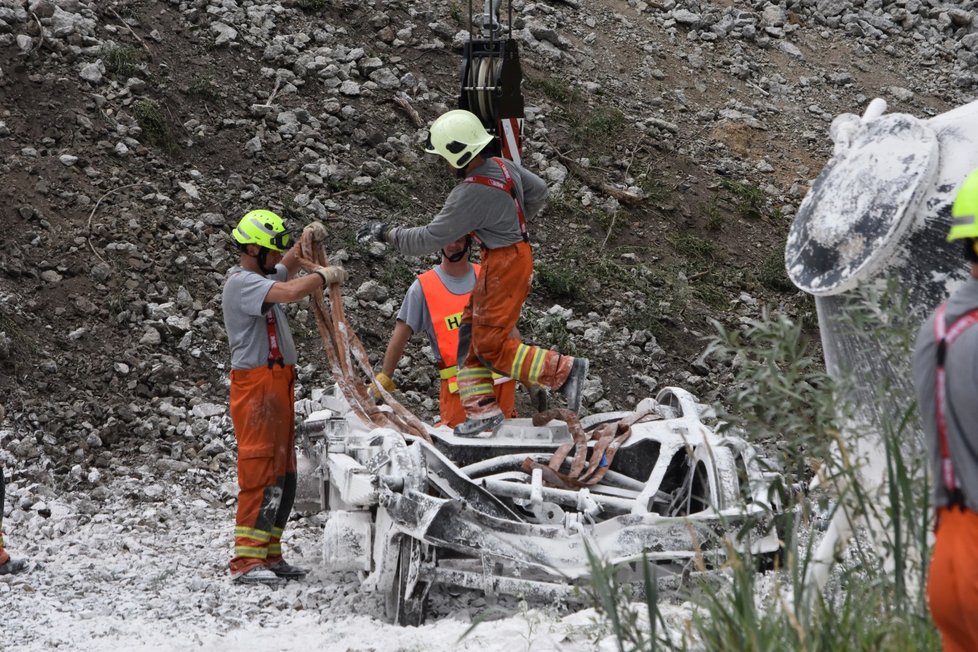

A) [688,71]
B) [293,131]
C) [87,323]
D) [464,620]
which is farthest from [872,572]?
[688,71]

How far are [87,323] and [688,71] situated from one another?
7635 mm

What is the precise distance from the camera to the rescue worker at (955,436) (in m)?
2.70

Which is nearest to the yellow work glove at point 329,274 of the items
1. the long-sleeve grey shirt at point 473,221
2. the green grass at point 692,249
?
the long-sleeve grey shirt at point 473,221

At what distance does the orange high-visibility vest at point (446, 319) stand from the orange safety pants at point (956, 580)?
4.29m

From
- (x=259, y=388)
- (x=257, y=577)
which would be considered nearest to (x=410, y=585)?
(x=257, y=577)

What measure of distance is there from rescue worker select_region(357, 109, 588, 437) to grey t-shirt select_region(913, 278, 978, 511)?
342 centimetres

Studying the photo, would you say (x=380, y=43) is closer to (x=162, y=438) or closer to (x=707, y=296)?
(x=707, y=296)

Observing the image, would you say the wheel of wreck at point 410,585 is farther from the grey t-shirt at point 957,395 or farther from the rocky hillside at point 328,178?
the rocky hillside at point 328,178

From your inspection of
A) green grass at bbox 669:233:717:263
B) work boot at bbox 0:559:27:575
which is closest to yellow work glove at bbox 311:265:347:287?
work boot at bbox 0:559:27:575

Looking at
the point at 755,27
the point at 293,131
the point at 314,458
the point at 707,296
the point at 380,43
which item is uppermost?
the point at 755,27

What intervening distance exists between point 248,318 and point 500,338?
3.96 ft

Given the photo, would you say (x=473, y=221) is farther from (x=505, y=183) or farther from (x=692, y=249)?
(x=692, y=249)

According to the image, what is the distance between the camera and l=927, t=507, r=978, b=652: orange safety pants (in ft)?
8.84

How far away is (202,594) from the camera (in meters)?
5.95
